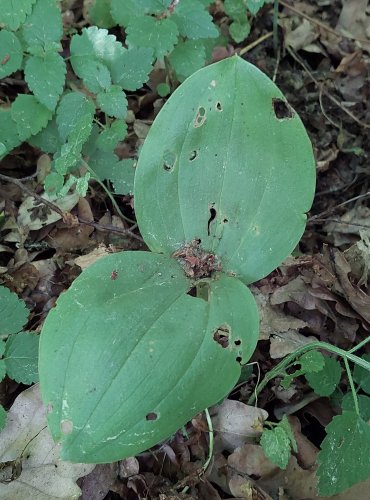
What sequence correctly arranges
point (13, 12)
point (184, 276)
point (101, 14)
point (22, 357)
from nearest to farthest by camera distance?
point (184, 276) < point (22, 357) < point (13, 12) < point (101, 14)

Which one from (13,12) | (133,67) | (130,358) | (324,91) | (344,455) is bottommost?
(344,455)

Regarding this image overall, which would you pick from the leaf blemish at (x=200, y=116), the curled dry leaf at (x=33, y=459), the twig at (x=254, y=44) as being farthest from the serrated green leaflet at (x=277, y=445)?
the twig at (x=254, y=44)

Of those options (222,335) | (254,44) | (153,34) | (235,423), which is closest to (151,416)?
(222,335)

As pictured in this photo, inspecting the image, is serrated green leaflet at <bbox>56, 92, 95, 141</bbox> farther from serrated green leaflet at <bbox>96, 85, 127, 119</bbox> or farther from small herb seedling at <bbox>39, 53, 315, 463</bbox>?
small herb seedling at <bbox>39, 53, 315, 463</bbox>

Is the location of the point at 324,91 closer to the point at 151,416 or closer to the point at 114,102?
the point at 114,102

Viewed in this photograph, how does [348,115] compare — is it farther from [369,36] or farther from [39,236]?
[39,236]

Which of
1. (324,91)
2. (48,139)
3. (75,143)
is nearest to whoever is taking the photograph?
(75,143)

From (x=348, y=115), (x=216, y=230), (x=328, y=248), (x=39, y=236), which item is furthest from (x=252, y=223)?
(x=348, y=115)
